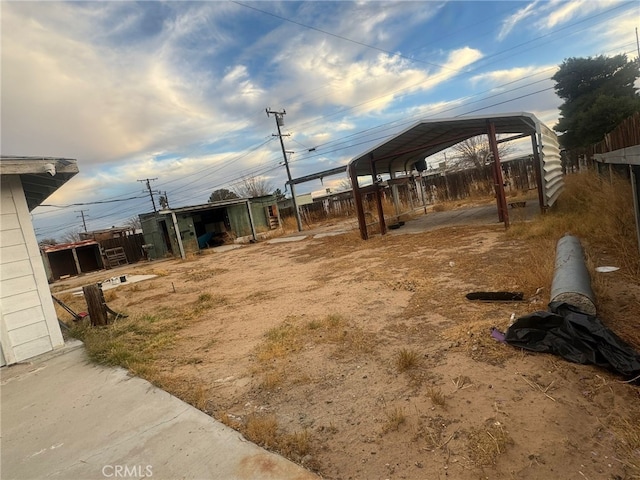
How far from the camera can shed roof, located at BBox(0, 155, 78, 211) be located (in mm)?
4344

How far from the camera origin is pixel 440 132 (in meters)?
12.6

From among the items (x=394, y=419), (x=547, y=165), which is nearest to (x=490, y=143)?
(x=547, y=165)

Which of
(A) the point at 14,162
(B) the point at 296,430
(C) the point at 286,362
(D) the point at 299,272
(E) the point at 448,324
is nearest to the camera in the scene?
(B) the point at 296,430

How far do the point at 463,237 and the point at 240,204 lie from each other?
17.4m

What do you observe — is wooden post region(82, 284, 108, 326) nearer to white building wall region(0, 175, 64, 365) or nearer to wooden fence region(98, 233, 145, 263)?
white building wall region(0, 175, 64, 365)

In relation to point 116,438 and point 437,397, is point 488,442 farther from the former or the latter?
point 116,438

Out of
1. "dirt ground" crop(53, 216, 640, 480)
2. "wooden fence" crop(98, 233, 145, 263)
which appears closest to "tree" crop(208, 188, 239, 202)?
"wooden fence" crop(98, 233, 145, 263)

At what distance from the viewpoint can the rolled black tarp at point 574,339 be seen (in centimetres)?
263

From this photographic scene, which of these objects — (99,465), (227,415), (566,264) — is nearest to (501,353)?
(566,264)

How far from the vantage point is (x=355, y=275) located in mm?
7535

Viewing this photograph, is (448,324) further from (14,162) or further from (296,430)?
(14,162)

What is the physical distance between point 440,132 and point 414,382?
11460 millimetres

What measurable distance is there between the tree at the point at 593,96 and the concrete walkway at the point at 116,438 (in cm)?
2404

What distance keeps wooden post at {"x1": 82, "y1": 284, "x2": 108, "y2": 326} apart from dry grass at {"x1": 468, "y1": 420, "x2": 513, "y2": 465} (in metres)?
5.80
